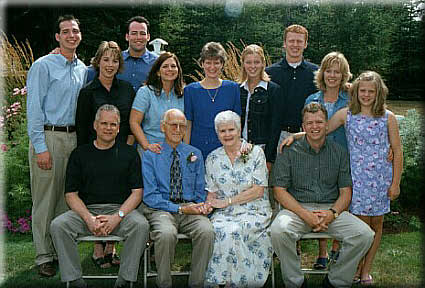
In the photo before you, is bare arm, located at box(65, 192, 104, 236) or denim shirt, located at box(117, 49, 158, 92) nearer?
bare arm, located at box(65, 192, 104, 236)

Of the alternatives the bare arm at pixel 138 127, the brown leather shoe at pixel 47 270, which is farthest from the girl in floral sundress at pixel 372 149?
the brown leather shoe at pixel 47 270

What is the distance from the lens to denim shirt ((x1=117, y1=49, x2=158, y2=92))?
5.20 meters

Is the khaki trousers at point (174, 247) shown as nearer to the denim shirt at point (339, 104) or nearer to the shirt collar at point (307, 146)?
the shirt collar at point (307, 146)

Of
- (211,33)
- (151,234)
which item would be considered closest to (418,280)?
(151,234)

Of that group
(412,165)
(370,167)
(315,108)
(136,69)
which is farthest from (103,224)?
(412,165)

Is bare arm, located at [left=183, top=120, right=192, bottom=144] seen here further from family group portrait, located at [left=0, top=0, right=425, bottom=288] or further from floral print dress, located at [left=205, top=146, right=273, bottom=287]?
floral print dress, located at [left=205, top=146, right=273, bottom=287]

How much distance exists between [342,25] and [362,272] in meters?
8.20

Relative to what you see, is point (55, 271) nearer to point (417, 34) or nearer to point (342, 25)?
point (417, 34)

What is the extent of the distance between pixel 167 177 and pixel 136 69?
1.44 m

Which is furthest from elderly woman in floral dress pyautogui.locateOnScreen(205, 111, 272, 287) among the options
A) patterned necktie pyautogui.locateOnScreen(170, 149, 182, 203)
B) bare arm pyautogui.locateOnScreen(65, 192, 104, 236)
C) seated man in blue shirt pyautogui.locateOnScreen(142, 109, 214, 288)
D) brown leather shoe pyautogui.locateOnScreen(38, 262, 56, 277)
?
brown leather shoe pyautogui.locateOnScreen(38, 262, 56, 277)

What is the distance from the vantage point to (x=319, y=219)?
13.8 ft

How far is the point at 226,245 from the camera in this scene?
13.5 ft

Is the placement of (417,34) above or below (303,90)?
above

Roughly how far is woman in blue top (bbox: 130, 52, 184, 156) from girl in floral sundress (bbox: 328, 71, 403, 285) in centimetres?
166
